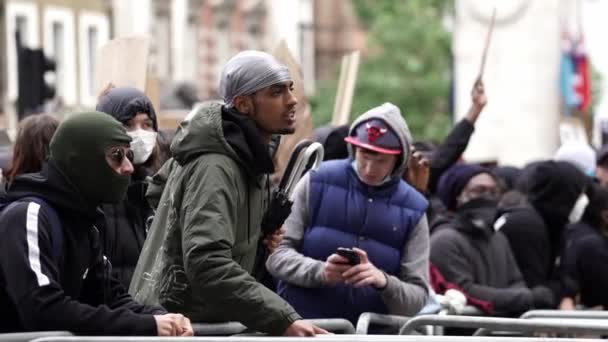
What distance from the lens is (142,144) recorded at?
29.5 ft

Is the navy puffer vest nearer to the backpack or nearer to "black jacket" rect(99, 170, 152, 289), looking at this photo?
"black jacket" rect(99, 170, 152, 289)

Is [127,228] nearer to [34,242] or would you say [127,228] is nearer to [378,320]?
[378,320]

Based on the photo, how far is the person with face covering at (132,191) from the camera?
8625 millimetres

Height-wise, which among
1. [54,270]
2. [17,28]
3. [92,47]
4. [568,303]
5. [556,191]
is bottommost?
[92,47]

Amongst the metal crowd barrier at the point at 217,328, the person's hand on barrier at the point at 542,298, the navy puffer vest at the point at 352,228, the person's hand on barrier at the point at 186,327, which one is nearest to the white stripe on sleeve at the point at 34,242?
the person's hand on barrier at the point at 186,327

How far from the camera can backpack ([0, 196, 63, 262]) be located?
696 centimetres

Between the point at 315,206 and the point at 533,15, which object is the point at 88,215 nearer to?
the point at 315,206

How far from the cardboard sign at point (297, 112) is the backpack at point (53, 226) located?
12.9ft

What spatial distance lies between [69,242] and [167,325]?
426 mm

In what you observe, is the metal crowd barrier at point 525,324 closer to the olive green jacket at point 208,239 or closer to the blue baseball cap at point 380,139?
the olive green jacket at point 208,239

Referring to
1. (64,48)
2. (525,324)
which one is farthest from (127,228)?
(64,48)

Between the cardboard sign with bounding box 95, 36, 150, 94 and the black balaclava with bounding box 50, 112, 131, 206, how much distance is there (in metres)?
3.47

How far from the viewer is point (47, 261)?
6902 mm

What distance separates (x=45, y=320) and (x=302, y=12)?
56.7 metres
